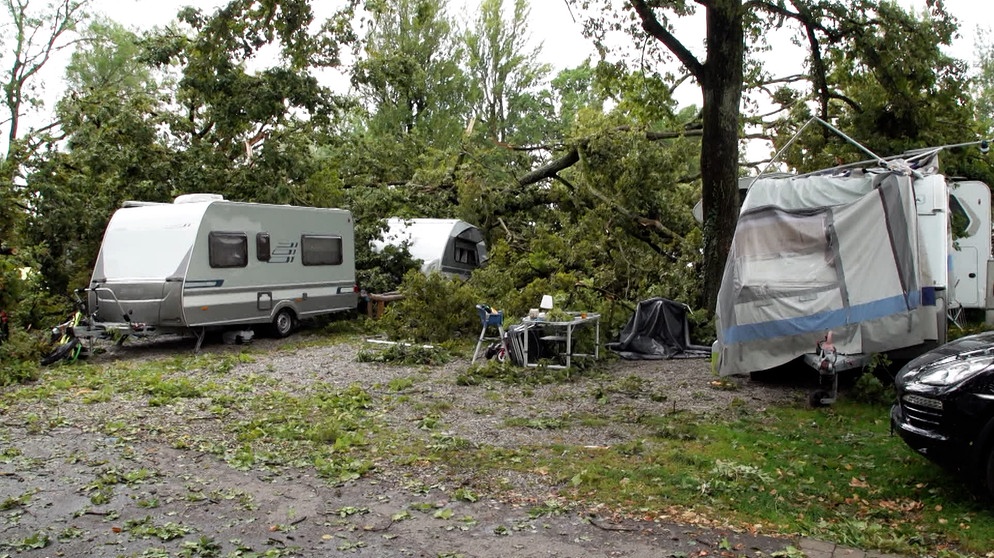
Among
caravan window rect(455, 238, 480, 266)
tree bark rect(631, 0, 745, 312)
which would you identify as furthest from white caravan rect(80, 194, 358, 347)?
tree bark rect(631, 0, 745, 312)

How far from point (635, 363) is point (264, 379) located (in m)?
5.31

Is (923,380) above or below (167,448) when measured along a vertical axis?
above

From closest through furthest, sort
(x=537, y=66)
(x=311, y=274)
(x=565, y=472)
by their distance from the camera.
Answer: (x=565, y=472) → (x=311, y=274) → (x=537, y=66)

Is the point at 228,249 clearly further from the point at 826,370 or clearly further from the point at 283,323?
the point at 826,370

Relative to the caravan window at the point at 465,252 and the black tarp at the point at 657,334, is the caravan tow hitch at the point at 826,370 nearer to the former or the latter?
the black tarp at the point at 657,334

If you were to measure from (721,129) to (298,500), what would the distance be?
927 centimetres

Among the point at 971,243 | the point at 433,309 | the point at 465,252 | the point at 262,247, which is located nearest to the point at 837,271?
the point at 971,243

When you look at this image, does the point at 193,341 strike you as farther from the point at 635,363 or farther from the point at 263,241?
the point at 635,363

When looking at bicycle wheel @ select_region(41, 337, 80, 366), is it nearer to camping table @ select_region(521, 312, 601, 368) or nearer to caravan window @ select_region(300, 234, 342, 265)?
caravan window @ select_region(300, 234, 342, 265)

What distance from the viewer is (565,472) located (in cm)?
605

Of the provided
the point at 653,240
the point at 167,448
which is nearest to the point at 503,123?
the point at 653,240

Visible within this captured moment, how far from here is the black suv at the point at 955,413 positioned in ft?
16.6

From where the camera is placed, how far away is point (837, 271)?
848 cm

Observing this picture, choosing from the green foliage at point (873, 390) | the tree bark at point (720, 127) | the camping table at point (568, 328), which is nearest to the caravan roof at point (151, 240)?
the camping table at point (568, 328)
